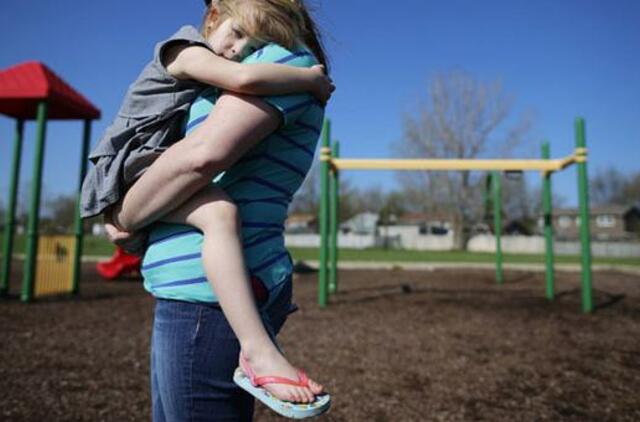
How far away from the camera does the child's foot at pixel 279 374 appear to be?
2.77 feet

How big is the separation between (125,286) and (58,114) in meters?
3.43

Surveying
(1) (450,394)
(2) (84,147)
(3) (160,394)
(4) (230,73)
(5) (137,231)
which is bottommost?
(1) (450,394)

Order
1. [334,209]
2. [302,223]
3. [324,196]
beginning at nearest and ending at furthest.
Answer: [324,196]
[334,209]
[302,223]

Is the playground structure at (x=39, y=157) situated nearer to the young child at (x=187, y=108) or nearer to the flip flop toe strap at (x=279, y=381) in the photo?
the young child at (x=187, y=108)

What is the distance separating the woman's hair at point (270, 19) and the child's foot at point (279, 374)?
0.66m

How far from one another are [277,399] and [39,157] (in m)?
6.91

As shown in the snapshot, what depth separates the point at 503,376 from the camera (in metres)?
3.76

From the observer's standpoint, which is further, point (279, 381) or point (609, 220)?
point (609, 220)

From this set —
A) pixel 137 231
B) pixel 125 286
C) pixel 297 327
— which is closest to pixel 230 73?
pixel 137 231

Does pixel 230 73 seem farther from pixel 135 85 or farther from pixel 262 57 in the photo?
pixel 135 85

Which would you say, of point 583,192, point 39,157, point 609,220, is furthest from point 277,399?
point 609,220

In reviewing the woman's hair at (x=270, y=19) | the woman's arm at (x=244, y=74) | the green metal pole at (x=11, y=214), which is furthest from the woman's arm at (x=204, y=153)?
the green metal pole at (x=11, y=214)

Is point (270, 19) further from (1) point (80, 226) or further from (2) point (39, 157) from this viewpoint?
(1) point (80, 226)

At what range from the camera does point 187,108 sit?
1.05 meters
